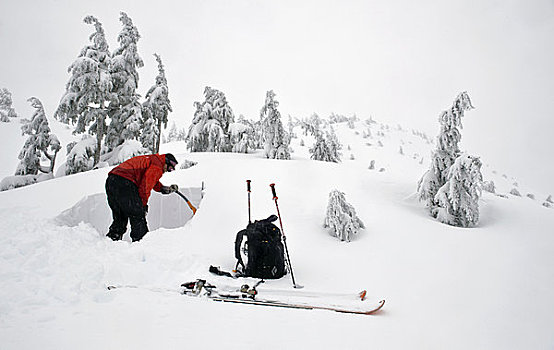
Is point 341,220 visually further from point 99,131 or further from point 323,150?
point 99,131

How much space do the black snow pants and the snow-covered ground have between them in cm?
30

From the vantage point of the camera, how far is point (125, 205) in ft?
16.5

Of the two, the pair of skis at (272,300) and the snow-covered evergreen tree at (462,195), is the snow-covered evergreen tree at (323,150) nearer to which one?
the snow-covered evergreen tree at (462,195)

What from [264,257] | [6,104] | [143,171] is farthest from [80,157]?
[6,104]

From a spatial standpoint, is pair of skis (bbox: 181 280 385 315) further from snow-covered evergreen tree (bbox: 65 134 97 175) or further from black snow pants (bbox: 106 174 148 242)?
snow-covered evergreen tree (bbox: 65 134 97 175)

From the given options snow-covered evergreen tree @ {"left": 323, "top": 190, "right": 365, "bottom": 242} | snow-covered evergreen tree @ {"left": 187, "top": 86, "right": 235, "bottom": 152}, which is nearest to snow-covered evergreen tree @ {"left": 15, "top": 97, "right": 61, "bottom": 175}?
snow-covered evergreen tree @ {"left": 187, "top": 86, "right": 235, "bottom": 152}

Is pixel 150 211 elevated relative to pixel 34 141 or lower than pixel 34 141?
lower

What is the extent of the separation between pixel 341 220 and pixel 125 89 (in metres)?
16.2

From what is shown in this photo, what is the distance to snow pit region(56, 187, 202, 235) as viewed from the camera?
710cm

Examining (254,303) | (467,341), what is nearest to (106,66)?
(254,303)

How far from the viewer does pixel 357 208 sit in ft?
22.5

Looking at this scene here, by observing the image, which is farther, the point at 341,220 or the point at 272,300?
the point at 341,220

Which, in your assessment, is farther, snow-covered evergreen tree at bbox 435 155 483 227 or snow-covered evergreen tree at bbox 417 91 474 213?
snow-covered evergreen tree at bbox 417 91 474 213

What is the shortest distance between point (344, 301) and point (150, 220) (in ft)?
24.9
